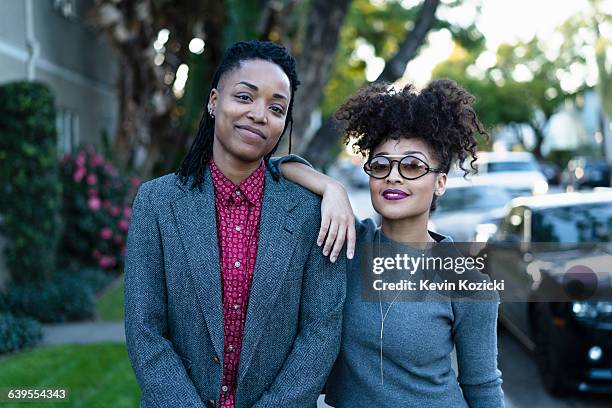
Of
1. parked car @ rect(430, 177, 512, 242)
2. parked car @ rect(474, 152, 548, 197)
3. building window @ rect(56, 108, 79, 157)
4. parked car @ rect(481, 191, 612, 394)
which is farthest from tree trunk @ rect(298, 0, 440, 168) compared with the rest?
parked car @ rect(474, 152, 548, 197)

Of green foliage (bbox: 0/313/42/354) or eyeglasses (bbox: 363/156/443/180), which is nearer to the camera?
eyeglasses (bbox: 363/156/443/180)

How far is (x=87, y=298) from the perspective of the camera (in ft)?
27.7

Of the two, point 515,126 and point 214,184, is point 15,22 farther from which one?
point 515,126

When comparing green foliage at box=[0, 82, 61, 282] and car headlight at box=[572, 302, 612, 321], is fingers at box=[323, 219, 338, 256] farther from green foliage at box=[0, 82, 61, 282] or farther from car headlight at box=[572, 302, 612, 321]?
green foliage at box=[0, 82, 61, 282]

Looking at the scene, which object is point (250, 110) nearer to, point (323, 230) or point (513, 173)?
point (323, 230)

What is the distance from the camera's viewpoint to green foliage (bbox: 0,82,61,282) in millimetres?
8102

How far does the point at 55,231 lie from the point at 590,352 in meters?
5.86

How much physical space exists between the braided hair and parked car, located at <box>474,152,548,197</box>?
14.5m

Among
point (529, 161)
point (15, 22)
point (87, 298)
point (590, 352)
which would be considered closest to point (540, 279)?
point (590, 352)

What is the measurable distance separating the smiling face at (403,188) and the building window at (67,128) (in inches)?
434

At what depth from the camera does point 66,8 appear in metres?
13.1

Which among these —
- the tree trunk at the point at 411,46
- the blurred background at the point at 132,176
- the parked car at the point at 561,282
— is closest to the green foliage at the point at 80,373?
the blurred background at the point at 132,176

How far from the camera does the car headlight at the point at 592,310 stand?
5.51 meters

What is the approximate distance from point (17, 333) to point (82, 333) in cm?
87
